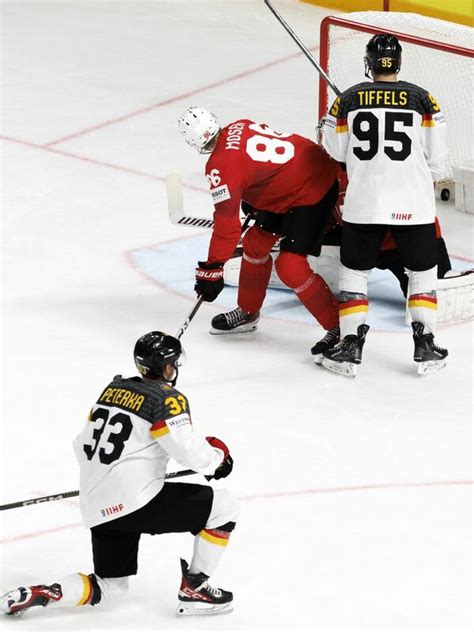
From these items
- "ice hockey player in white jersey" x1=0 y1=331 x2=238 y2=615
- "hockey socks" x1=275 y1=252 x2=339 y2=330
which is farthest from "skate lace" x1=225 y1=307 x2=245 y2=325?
"ice hockey player in white jersey" x1=0 y1=331 x2=238 y2=615

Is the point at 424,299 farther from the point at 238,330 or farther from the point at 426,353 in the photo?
the point at 238,330

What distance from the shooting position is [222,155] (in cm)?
517

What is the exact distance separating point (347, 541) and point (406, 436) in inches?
27.1

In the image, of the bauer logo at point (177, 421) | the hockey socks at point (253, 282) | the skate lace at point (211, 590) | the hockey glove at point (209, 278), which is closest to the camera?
the bauer logo at point (177, 421)

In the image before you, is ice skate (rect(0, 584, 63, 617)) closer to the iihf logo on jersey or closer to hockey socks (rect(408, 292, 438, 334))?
the iihf logo on jersey

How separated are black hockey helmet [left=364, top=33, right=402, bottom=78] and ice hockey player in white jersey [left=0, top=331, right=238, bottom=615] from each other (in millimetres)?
1739

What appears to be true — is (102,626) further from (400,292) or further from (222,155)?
(400,292)

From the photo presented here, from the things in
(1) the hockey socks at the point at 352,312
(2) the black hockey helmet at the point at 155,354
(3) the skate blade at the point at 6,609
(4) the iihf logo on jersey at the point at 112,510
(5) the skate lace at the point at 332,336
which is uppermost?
(2) the black hockey helmet at the point at 155,354

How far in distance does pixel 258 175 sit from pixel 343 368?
704 mm

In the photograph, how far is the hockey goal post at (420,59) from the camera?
6.54 metres

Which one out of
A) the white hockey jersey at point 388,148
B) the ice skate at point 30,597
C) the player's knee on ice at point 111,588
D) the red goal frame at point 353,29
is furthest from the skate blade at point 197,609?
the red goal frame at point 353,29

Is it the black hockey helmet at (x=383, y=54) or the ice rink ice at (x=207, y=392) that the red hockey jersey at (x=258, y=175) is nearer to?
the black hockey helmet at (x=383, y=54)

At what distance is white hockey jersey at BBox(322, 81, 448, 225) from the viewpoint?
199 inches

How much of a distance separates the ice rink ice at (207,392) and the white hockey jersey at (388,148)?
560 millimetres
